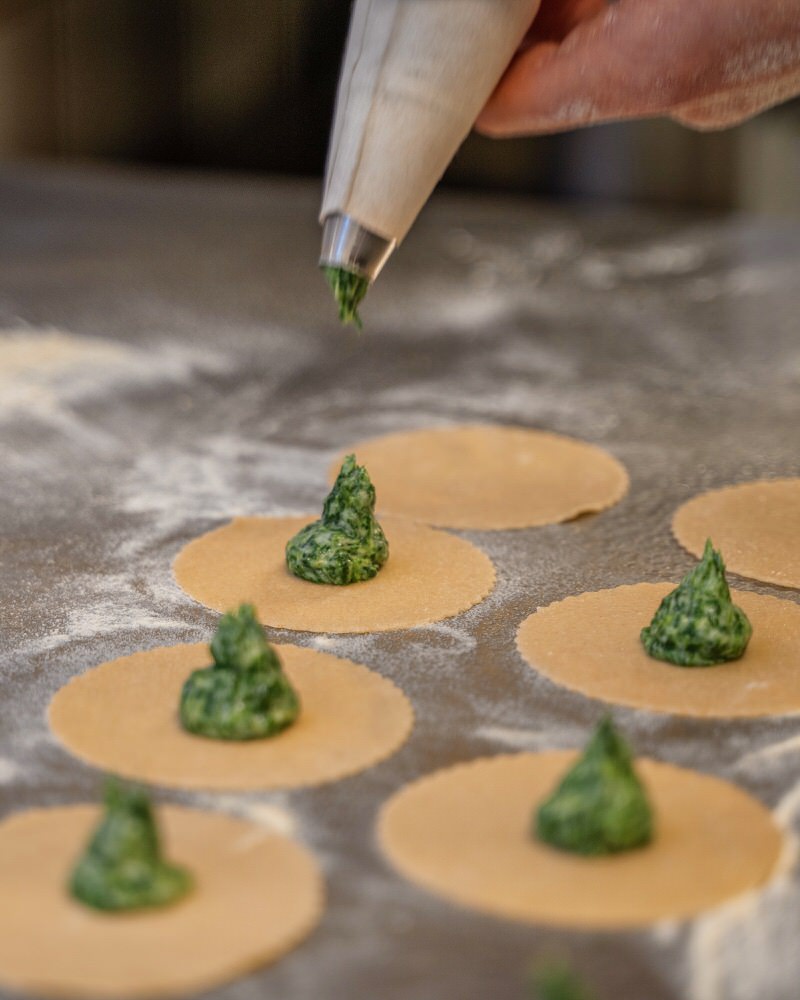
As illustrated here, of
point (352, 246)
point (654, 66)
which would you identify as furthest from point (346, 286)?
point (654, 66)

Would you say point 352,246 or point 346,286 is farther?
point 346,286

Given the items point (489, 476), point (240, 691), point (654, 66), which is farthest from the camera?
point (489, 476)

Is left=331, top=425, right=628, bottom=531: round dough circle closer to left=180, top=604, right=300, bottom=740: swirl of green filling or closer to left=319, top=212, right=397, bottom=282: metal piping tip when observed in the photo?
left=319, top=212, right=397, bottom=282: metal piping tip

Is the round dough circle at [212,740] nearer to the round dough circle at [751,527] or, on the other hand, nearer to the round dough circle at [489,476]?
the round dough circle at [489,476]

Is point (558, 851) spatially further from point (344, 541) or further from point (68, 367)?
point (68, 367)

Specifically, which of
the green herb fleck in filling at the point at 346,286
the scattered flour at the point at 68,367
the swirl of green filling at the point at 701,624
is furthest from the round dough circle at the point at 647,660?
the scattered flour at the point at 68,367

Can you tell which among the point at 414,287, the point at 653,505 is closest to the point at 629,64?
the point at 653,505

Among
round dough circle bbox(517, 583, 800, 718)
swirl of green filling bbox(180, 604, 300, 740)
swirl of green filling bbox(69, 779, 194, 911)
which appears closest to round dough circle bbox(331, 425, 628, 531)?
round dough circle bbox(517, 583, 800, 718)
